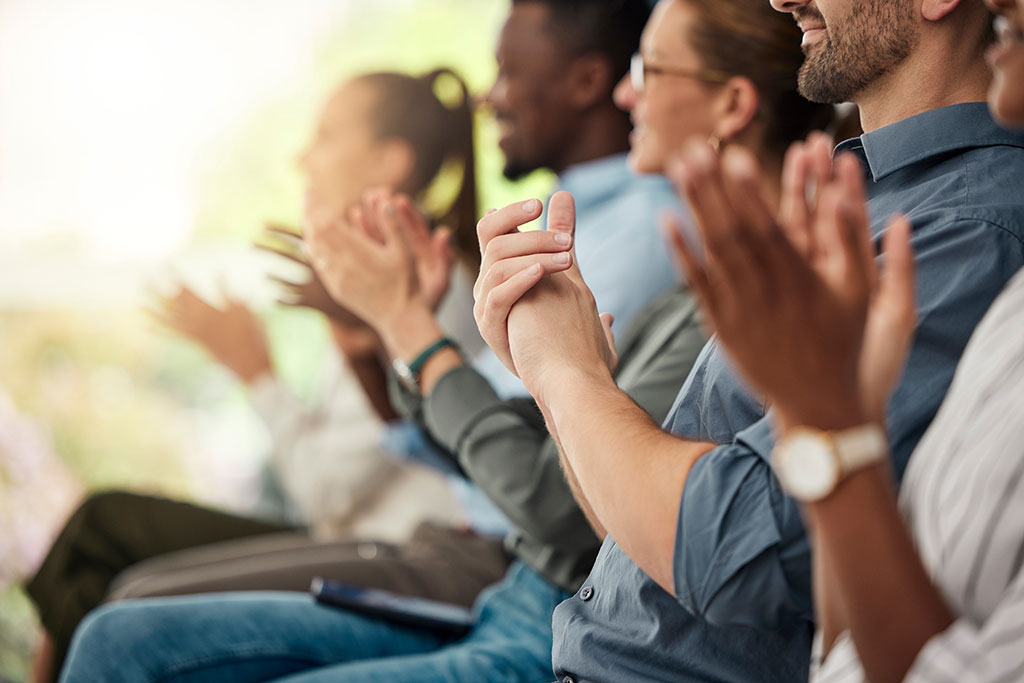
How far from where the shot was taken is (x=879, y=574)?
16.6 inches

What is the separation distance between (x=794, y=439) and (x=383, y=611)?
2.51ft

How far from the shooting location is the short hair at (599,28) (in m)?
1.58

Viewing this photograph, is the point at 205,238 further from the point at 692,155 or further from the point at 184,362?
the point at 692,155

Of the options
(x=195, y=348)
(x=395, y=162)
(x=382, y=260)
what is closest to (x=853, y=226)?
(x=382, y=260)

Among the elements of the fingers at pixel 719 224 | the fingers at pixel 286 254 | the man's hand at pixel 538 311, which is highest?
the fingers at pixel 719 224

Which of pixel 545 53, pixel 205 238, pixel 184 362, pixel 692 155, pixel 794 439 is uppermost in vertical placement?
pixel 692 155

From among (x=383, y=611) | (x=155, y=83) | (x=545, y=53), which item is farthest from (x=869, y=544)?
(x=155, y=83)

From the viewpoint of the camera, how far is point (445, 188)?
67.2 inches

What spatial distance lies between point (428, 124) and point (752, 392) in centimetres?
122

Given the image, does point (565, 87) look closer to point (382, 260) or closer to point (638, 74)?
point (638, 74)

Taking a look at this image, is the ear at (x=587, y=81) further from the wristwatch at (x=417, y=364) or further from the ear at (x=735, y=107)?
the wristwatch at (x=417, y=364)

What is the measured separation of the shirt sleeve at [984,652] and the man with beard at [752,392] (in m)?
0.12

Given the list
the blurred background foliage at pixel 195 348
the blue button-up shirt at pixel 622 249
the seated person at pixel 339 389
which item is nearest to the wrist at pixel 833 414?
the blue button-up shirt at pixel 622 249

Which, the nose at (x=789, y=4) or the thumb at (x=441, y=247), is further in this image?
the thumb at (x=441, y=247)
